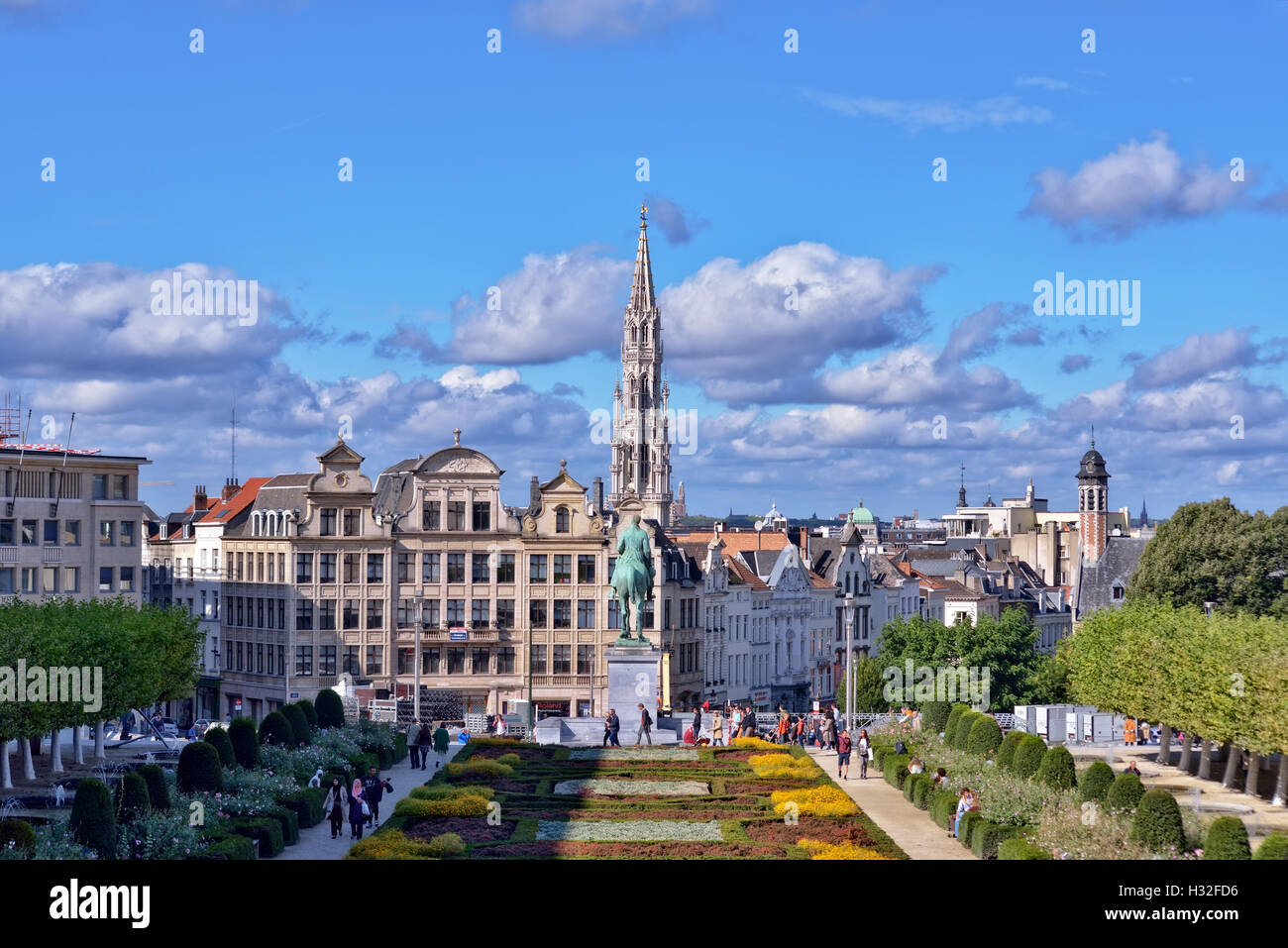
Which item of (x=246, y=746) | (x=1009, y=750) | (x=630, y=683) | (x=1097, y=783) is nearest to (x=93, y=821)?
(x=246, y=746)

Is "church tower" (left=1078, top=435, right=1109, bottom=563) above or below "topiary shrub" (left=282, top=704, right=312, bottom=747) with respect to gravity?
above

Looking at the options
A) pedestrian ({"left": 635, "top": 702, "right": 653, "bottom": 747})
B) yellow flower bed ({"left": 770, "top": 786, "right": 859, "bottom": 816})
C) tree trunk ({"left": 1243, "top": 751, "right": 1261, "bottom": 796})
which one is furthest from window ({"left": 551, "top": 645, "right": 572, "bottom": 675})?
yellow flower bed ({"left": 770, "top": 786, "right": 859, "bottom": 816})

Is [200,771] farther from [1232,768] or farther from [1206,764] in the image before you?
[1206,764]

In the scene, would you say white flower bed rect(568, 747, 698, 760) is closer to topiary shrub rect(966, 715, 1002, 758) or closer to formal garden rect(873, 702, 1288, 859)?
formal garden rect(873, 702, 1288, 859)

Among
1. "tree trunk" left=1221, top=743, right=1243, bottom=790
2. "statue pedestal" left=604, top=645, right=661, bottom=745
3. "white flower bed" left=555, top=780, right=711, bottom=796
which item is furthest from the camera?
"statue pedestal" left=604, top=645, right=661, bottom=745

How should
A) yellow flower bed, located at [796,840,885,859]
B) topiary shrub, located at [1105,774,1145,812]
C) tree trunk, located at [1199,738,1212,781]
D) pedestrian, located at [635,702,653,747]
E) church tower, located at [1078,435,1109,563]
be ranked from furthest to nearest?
1. church tower, located at [1078,435,1109,563]
2. pedestrian, located at [635,702,653,747]
3. tree trunk, located at [1199,738,1212,781]
4. topiary shrub, located at [1105,774,1145,812]
5. yellow flower bed, located at [796,840,885,859]

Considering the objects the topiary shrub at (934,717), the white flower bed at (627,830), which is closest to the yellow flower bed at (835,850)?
the white flower bed at (627,830)
